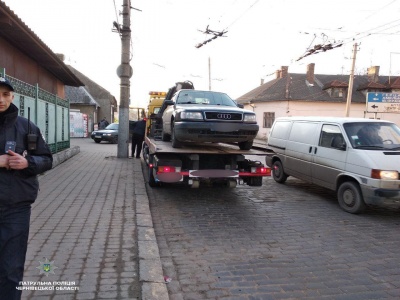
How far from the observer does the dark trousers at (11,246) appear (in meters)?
2.45

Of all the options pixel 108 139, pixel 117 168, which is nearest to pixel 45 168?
pixel 117 168

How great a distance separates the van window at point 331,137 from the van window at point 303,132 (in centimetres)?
30

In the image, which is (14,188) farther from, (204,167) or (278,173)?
(278,173)

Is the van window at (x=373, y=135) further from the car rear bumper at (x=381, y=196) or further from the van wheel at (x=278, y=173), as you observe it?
the van wheel at (x=278, y=173)

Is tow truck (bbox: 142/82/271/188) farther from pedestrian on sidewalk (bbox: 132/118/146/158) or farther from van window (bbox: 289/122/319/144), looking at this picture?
pedestrian on sidewalk (bbox: 132/118/146/158)

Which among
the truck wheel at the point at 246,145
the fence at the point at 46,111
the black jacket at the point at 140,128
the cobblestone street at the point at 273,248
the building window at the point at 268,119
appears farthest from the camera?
the building window at the point at 268,119

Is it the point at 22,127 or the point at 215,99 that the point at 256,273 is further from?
the point at 215,99

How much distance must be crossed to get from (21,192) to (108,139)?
22862 mm

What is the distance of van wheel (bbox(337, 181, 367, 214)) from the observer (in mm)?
6166

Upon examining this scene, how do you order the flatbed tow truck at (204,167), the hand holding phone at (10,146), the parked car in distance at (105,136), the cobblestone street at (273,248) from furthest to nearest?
the parked car in distance at (105,136), the flatbed tow truck at (204,167), the cobblestone street at (273,248), the hand holding phone at (10,146)

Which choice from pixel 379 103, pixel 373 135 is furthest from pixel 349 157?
pixel 379 103

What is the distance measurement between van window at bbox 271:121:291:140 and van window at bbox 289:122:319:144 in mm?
252

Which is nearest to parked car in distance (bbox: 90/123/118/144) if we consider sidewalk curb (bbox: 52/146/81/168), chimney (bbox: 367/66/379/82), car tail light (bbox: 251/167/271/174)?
sidewalk curb (bbox: 52/146/81/168)

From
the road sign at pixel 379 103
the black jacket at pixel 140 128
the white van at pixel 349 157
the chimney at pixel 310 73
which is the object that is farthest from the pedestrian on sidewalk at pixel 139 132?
the chimney at pixel 310 73
